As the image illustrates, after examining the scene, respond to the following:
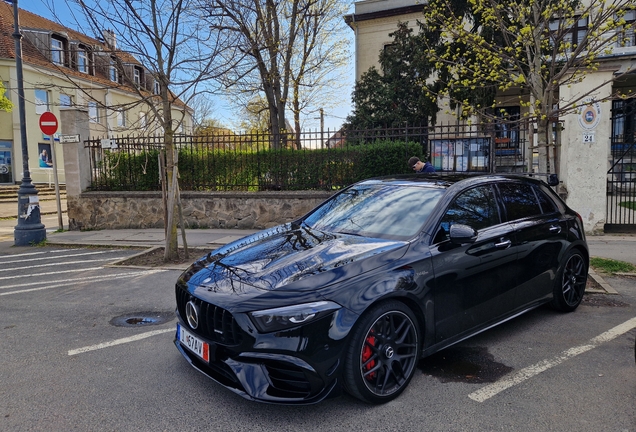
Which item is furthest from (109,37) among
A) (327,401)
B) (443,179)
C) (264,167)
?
(327,401)

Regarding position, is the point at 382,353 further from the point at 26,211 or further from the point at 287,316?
the point at 26,211

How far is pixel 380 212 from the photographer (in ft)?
13.5

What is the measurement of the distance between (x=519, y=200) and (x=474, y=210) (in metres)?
0.86

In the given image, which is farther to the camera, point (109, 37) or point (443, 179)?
point (109, 37)

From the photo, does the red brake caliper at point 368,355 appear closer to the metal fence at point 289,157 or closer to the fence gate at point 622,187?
the metal fence at point 289,157

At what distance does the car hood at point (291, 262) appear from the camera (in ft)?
10.1

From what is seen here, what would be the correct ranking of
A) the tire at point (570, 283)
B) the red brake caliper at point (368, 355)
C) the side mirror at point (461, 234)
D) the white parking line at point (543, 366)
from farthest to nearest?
the tire at point (570, 283), the side mirror at point (461, 234), the white parking line at point (543, 366), the red brake caliper at point (368, 355)

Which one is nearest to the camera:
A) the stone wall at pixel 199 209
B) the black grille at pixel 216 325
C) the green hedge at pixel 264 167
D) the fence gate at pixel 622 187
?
the black grille at pixel 216 325

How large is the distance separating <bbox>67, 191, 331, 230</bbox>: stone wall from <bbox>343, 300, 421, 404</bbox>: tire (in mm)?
7807

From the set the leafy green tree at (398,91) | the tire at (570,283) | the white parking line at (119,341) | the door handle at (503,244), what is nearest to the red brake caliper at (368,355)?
the door handle at (503,244)

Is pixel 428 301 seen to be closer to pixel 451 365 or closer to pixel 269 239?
pixel 451 365

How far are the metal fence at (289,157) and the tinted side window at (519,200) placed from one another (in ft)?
18.0

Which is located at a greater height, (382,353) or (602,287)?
(382,353)

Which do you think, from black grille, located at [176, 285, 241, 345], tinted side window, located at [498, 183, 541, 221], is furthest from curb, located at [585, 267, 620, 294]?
black grille, located at [176, 285, 241, 345]
